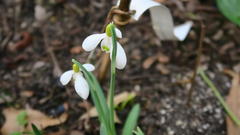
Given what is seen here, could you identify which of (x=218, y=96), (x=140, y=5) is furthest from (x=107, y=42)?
(x=218, y=96)

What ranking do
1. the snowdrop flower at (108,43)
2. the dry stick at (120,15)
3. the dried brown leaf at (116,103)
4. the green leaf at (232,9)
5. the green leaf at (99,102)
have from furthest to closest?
1. the dried brown leaf at (116,103)
2. the green leaf at (232,9)
3. the dry stick at (120,15)
4. the green leaf at (99,102)
5. the snowdrop flower at (108,43)

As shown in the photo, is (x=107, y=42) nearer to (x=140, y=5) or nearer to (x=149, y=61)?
(x=140, y=5)

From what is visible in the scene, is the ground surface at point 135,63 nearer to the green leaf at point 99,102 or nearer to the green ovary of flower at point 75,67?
the green leaf at point 99,102

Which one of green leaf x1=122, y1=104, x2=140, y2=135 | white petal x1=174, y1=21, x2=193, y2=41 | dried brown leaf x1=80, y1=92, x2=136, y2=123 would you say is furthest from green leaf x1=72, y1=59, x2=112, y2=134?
white petal x1=174, y1=21, x2=193, y2=41

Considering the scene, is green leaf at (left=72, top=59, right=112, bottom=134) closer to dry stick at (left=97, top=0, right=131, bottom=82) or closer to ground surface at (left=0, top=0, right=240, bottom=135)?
dry stick at (left=97, top=0, right=131, bottom=82)


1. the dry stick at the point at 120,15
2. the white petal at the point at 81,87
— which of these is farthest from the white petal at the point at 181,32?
the white petal at the point at 81,87

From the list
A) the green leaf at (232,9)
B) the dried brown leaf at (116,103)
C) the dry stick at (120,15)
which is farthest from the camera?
the dried brown leaf at (116,103)
